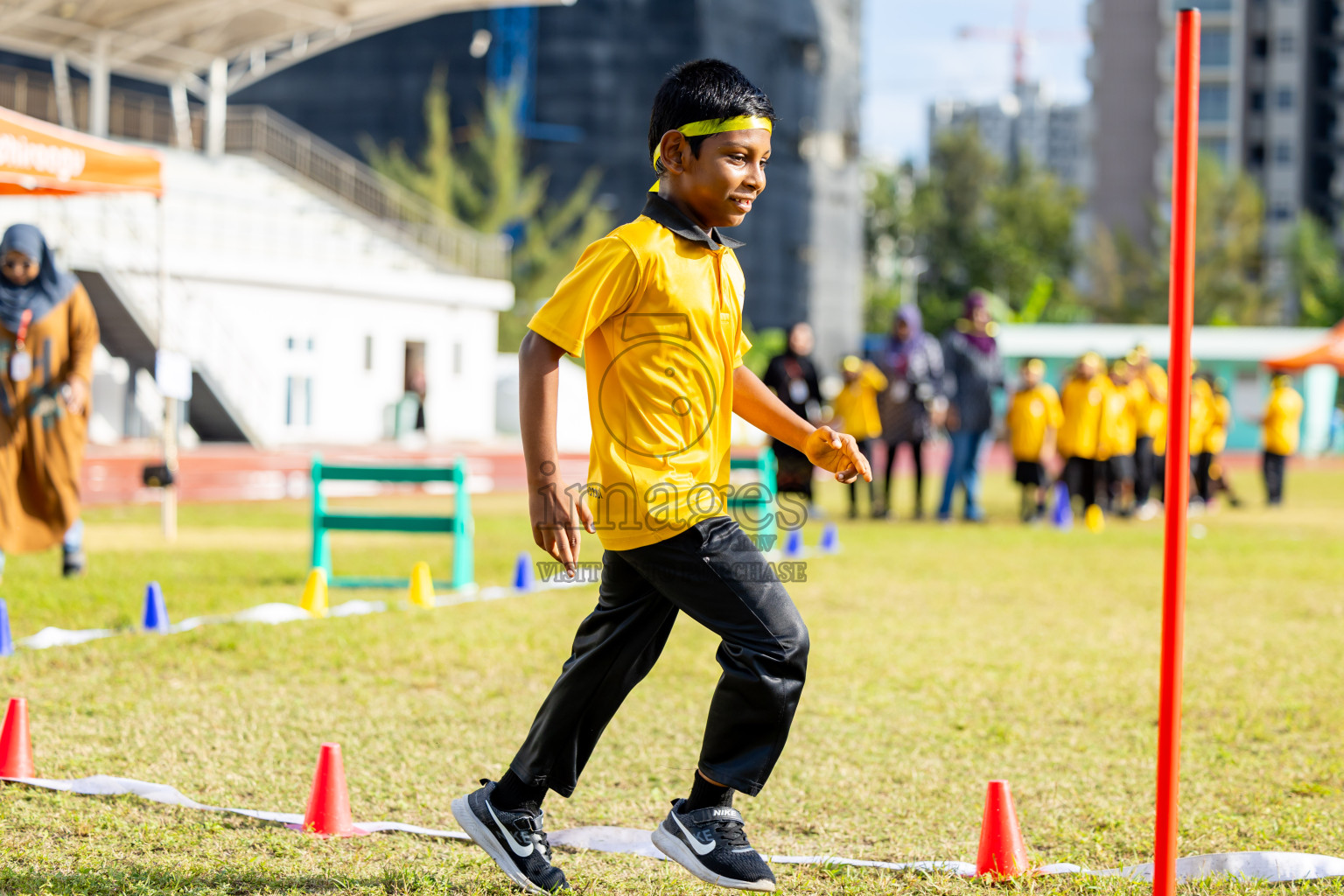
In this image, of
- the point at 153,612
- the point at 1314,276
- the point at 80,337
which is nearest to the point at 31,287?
the point at 80,337

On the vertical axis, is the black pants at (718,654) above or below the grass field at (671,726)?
above

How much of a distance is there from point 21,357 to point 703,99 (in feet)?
20.7

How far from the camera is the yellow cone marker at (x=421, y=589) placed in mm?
8578

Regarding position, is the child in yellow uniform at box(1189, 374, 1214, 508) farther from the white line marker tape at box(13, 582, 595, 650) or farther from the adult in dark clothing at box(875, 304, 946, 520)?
the white line marker tape at box(13, 582, 595, 650)

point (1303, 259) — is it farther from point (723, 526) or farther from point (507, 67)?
point (723, 526)

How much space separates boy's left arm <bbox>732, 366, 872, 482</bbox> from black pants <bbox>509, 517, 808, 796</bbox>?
299 millimetres

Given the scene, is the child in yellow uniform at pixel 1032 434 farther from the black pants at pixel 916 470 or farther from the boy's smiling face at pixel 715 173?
the boy's smiling face at pixel 715 173

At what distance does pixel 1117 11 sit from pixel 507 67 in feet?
151

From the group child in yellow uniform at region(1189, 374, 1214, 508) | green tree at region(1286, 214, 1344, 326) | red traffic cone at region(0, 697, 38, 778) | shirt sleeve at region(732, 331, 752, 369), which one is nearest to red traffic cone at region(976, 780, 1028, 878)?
shirt sleeve at region(732, 331, 752, 369)

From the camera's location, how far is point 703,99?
342 centimetres

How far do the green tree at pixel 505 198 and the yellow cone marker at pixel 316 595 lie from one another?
29.9 meters

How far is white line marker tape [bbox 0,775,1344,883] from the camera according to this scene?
12.3 feet

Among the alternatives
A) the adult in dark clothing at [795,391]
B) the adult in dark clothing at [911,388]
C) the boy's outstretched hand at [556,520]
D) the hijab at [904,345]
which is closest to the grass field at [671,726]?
the boy's outstretched hand at [556,520]

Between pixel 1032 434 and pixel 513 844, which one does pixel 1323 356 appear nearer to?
pixel 1032 434
